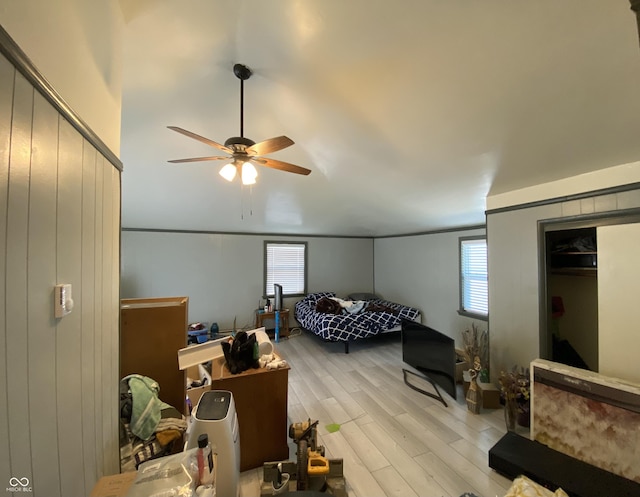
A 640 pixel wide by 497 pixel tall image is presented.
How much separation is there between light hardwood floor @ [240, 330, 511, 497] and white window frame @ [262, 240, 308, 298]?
7.09ft

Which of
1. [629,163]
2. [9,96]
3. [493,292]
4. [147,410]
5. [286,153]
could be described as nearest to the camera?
[9,96]

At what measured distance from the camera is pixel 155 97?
1987mm

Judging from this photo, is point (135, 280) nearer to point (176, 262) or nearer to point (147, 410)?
point (176, 262)

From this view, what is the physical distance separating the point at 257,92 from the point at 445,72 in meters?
1.36

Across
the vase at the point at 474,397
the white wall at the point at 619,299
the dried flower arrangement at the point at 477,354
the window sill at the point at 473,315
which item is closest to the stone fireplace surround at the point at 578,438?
the white wall at the point at 619,299

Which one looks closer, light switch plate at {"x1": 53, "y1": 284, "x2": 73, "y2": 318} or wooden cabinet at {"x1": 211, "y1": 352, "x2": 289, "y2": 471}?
light switch plate at {"x1": 53, "y1": 284, "x2": 73, "y2": 318}

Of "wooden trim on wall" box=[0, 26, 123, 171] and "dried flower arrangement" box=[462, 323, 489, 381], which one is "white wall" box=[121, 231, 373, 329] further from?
"wooden trim on wall" box=[0, 26, 123, 171]

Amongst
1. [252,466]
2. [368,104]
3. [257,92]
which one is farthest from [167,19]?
[252,466]

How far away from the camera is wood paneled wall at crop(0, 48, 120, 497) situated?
59 cm

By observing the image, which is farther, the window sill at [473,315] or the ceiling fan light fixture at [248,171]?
the window sill at [473,315]

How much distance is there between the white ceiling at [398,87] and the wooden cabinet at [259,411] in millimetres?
2224

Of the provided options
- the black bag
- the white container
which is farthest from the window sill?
the white container

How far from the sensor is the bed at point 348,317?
4.25m

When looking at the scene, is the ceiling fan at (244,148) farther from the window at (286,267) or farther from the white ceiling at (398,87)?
the window at (286,267)
